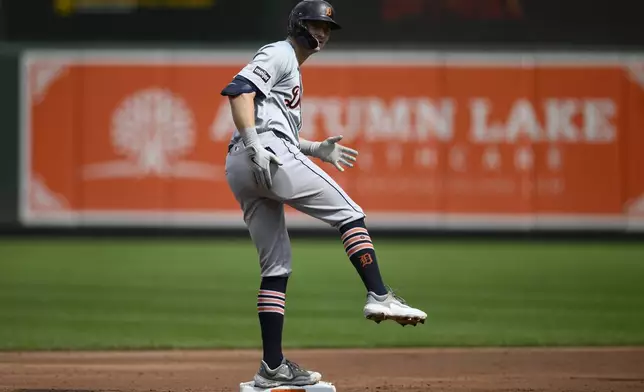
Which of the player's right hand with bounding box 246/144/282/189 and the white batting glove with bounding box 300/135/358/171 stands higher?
the white batting glove with bounding box 300/135/358/171

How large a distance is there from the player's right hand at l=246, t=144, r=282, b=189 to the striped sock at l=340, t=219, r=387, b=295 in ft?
1.35

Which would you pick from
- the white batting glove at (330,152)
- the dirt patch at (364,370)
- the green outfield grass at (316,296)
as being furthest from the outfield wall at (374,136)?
the white batting glove at (330,152)

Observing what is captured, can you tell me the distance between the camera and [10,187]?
1769 centimetres

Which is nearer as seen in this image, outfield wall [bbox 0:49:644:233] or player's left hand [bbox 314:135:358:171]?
player's left hand [bbox 314:135:358:171]

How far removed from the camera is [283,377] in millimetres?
5371

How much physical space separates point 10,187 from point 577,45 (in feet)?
28.1

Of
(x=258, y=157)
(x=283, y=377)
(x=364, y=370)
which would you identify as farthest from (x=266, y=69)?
(x=364, y=370)

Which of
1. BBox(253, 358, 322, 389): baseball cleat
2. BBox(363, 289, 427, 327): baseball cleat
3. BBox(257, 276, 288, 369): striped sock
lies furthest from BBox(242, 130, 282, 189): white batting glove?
BBox(253, 358, 322, 389): baseball cleat

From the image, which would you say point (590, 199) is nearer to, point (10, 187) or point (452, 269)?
point (452, 269)

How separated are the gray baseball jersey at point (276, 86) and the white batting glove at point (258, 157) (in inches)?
8.1

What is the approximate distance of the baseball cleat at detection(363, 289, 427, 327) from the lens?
199 inches

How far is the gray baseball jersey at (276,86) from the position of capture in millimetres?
5176

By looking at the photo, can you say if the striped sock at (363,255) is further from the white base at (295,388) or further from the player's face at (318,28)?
the player's face at (318,28)

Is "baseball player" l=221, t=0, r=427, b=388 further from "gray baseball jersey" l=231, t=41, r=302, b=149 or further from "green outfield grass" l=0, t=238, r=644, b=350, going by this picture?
"green outfield grass" l=0, t=238, r=644, b=350
